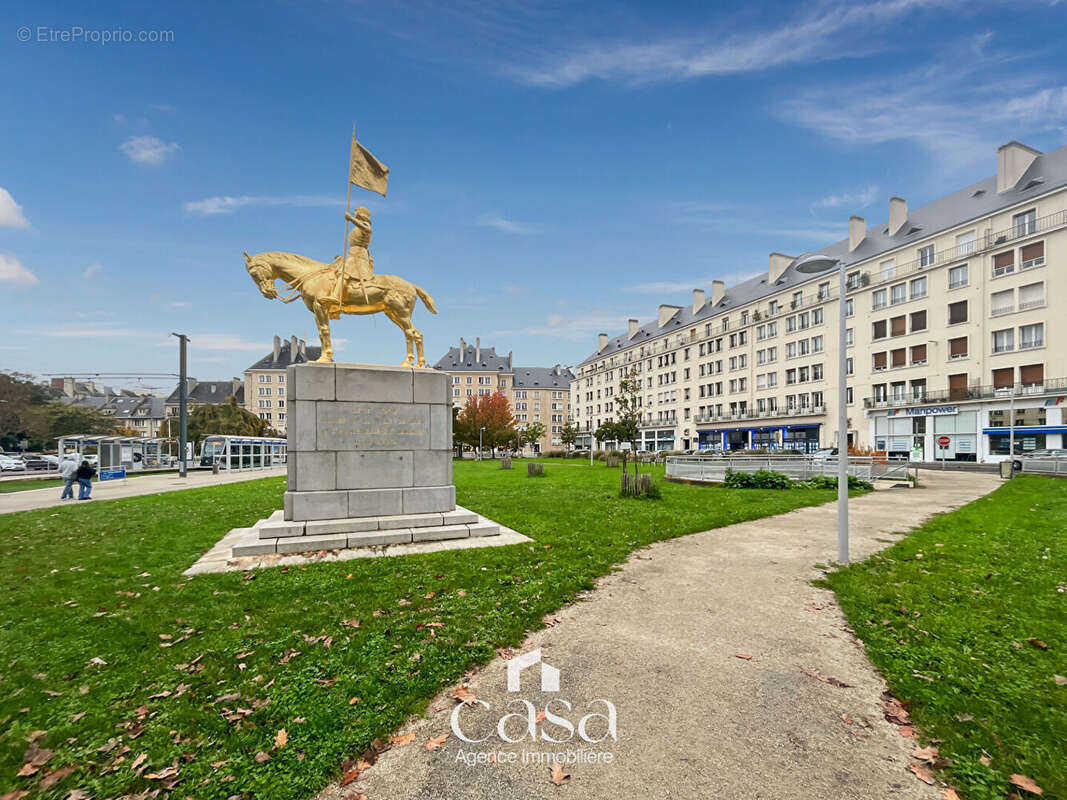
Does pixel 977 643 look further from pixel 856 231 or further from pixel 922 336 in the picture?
pixel 856 231

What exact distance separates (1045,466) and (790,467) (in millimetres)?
16135

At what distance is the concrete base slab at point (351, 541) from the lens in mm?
8102

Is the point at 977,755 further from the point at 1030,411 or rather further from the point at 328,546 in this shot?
the point at 1030,411

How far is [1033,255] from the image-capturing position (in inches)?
1427

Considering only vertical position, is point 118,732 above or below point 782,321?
below

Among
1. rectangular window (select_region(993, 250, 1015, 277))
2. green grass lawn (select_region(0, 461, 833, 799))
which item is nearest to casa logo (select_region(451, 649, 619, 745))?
green grass lawn (select_region(0, 461, 833, 799))

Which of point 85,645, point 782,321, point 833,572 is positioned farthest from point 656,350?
point 85,645

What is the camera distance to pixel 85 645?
4.68 metres

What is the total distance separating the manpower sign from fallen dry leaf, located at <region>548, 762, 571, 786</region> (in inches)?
3.4

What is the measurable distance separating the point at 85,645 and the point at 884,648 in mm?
7794

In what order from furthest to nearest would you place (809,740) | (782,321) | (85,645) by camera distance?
(782,321) → (85,645) → (809,740)

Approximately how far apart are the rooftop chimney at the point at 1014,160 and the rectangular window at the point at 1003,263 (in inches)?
249

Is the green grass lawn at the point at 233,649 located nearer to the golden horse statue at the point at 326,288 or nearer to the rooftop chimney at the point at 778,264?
the golden horse statue at the point at 326,288

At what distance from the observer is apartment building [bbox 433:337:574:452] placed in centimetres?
11362
